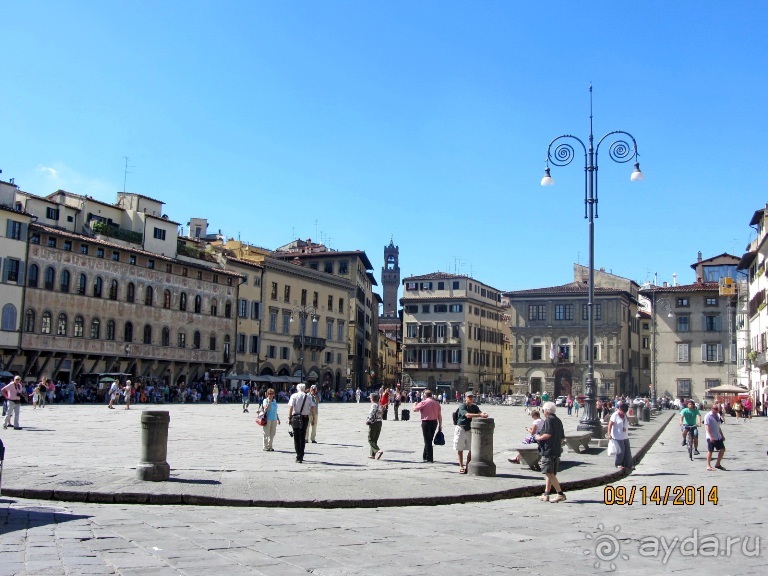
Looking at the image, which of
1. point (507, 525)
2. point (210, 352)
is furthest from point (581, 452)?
point (210, 352)

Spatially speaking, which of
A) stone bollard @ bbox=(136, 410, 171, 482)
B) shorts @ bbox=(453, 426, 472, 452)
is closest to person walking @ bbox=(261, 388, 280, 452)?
shorts @ bbox=(453, 426, 472, 452)

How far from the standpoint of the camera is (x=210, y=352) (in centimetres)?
6438

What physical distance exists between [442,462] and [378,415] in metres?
1.58

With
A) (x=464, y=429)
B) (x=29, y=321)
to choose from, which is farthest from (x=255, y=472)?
(x=29, y=321)

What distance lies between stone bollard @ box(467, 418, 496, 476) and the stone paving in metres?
0.25

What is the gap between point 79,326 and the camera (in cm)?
5278

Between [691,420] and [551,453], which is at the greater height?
[691,420]

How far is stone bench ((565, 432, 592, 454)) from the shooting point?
1959 centimetres

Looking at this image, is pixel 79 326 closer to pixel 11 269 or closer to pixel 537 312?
pixel 11 269

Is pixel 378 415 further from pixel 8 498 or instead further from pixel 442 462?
pixel 8 498

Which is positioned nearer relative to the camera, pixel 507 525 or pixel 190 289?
pixel 507 525

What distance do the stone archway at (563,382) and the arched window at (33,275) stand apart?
53081 millimetres

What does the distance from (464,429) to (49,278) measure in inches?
1623
